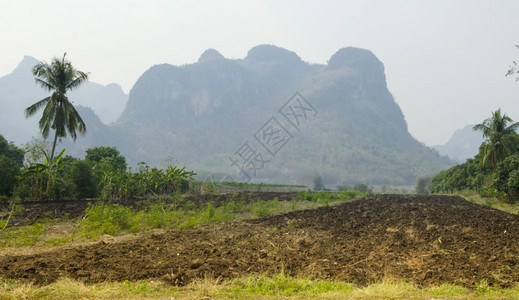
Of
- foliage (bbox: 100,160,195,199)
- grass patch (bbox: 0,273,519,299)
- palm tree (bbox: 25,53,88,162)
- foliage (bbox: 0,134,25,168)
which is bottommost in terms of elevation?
grass patch (bbox: 0,273,519,299)

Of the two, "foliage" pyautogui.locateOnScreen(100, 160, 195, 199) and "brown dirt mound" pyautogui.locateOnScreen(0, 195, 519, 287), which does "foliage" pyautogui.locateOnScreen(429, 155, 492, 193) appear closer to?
"foliage" pyautogui.locateOnScreen(100, 160, 195, 199)

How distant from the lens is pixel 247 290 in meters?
6.09

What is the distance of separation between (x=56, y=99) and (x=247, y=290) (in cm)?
2359

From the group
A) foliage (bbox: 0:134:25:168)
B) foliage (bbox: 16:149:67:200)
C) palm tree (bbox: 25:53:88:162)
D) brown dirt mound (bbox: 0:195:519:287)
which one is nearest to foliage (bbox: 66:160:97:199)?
foliage (bbox: 16:149:67:200)

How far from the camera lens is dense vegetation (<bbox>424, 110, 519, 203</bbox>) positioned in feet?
81.4

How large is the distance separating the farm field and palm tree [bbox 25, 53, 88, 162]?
17.4 meters

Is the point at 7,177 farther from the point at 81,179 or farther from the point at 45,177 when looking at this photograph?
the point at 81,179

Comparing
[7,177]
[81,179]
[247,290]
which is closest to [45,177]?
[7,177]

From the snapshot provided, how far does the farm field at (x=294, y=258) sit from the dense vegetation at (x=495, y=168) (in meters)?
14.4

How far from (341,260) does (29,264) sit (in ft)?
20.8

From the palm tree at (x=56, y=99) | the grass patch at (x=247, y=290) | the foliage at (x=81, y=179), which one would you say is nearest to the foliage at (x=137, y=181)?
the foliage at (x=81, y=179)

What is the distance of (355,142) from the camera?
174m

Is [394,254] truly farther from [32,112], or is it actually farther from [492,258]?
[32,112]

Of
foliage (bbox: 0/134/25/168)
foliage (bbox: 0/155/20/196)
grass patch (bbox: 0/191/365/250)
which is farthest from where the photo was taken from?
foliage (bbox: 0/134/25/168)
